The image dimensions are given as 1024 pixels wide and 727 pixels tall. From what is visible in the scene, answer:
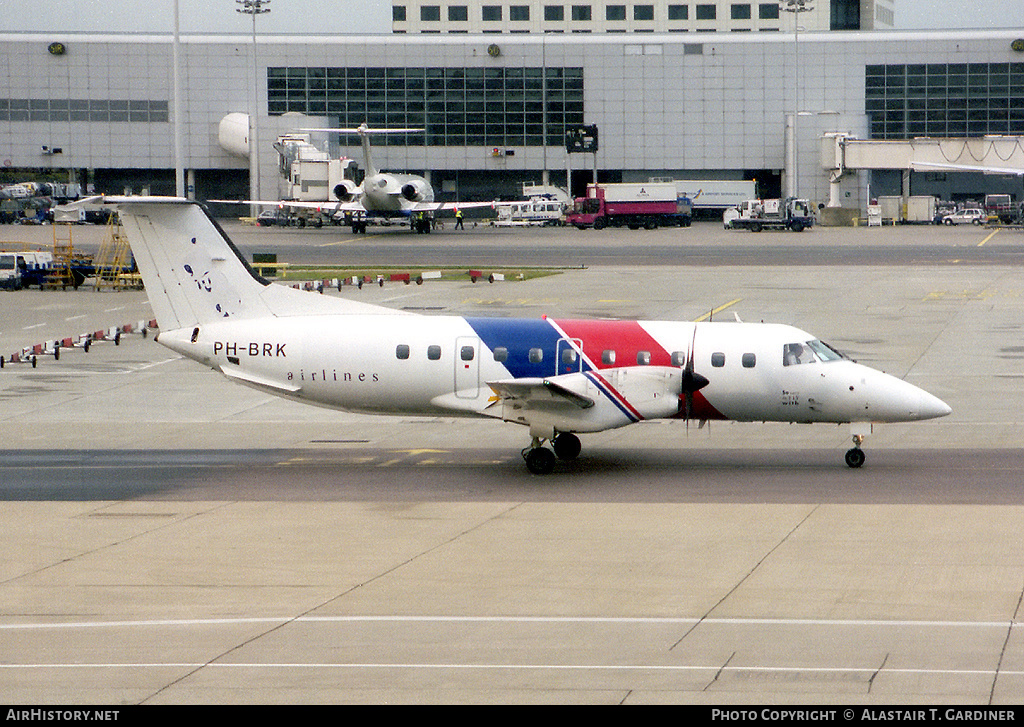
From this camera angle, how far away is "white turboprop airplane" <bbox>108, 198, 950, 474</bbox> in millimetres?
26656

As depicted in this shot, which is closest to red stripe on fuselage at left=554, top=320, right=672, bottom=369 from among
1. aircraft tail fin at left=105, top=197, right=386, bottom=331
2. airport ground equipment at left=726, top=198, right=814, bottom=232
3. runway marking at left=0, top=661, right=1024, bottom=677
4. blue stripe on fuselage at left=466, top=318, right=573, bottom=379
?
blue stripe on fuselage at left=466, top=318, right=573, bottom=379

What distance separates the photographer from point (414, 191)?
A: 4272 inches

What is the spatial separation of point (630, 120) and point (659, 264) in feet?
234

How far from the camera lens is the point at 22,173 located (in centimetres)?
14400


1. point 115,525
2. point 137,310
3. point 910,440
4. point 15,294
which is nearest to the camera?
point 115,525

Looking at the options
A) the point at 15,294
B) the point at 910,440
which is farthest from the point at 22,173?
the point at 910,440

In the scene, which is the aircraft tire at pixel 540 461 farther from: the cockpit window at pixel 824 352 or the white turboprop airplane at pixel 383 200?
the white turboprop airplane at pixel 383 200

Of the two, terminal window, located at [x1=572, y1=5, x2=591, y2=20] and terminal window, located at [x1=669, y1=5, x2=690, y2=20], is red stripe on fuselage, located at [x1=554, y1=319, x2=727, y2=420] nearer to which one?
terminal window, located at [x1=572, y1=5, x2=591, y2=20]

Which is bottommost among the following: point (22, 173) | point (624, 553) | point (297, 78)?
point (624, 553)

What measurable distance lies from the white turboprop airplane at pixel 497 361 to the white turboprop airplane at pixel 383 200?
249ft

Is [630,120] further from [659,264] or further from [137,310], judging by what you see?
[137,310]

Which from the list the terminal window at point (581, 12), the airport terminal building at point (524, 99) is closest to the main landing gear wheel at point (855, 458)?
the airport terminal building at point (524, 99)

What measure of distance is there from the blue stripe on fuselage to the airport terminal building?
118m

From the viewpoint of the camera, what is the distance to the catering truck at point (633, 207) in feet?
403
